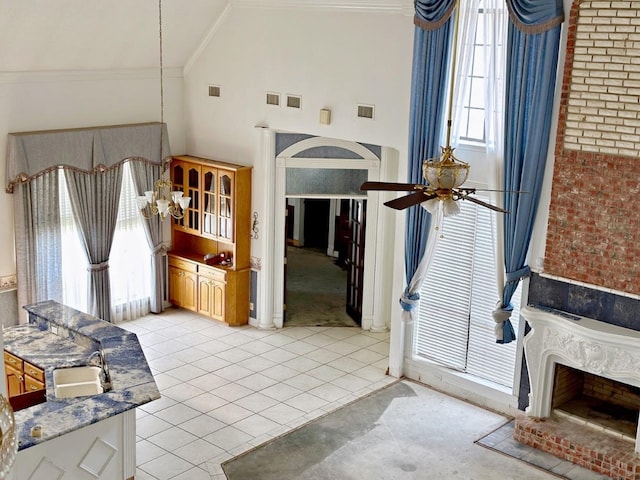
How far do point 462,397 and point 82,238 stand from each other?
5.05 meters

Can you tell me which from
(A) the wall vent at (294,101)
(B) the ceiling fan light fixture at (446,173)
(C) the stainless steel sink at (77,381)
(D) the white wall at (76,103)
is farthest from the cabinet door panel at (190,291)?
(B) the ceiling fan light fixture at (446,173)

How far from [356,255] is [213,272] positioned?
6.49 ft

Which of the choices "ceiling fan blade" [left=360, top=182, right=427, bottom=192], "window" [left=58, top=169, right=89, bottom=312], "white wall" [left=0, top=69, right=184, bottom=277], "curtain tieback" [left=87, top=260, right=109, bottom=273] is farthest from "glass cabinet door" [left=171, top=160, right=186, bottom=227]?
"ceiling fan blade" [left=360, top=182, right=427, bottom=192]

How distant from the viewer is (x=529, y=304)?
8.36 m

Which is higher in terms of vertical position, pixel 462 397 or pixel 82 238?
pixel 82 238

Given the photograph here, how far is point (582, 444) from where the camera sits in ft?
25.7

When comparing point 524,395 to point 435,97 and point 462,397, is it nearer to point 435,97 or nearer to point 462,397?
point 462,397

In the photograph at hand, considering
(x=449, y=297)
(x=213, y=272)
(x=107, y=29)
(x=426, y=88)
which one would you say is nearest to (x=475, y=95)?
(x=426, y=88)

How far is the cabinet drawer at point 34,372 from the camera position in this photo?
7.71 m

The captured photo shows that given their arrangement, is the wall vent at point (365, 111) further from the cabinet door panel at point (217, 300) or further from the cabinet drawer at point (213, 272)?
the cabinet door panel at point (217, 300)

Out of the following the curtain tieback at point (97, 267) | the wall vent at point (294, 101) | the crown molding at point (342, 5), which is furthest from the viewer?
the curtain tieback at point (97, 267)

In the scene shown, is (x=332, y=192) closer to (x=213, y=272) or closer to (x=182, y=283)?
(x=213, y=272)

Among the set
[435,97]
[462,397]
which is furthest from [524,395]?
[435,97]

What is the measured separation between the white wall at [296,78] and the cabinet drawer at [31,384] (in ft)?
12.7
